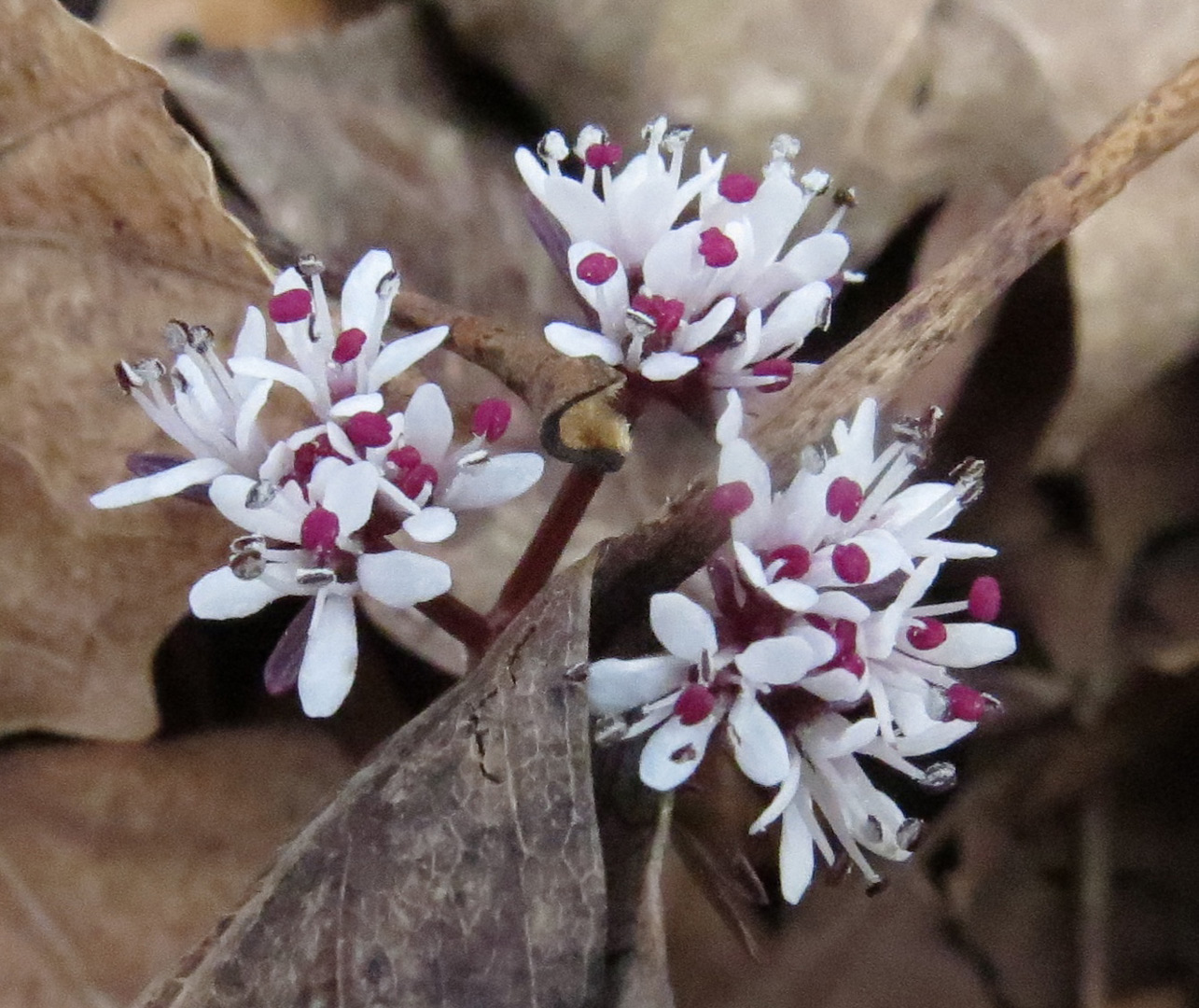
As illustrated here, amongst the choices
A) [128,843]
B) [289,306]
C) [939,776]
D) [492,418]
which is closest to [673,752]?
[939,776]

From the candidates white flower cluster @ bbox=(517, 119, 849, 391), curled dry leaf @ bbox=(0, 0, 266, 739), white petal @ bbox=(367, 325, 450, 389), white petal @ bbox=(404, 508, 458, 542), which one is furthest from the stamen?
curled dry leaf @ bbox=(0, 0, 266, 739)

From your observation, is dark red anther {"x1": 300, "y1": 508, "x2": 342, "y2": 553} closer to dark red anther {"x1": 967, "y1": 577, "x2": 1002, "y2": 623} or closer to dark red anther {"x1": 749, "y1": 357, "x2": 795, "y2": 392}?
dark red anther {"x1": 749, "y1": 357, "x2": 795, "y2": 392}

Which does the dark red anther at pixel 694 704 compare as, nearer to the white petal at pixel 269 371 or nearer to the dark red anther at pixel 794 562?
the dark red anther at pixel 794 562

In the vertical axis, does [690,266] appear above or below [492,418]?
above

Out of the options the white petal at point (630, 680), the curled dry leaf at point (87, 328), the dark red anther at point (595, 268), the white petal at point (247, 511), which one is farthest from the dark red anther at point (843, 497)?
the curled dry leaf at point (87, 328)

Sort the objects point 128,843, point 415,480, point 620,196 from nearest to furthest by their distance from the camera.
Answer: point 415,480 < point 620,196 < point 128,843

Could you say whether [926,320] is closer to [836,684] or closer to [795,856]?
[836,684]
